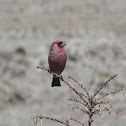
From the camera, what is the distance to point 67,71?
53.2 ft

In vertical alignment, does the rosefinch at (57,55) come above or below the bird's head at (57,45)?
below

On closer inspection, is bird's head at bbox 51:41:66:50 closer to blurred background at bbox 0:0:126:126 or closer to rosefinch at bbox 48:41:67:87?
rosefinch at bbox 48:41:67:87

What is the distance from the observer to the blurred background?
13.7 meters

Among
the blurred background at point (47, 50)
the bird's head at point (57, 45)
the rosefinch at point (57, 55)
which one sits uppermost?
the blurred background at point (47, 50)

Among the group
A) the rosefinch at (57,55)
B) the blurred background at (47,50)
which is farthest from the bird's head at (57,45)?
the blurred background at (47,50)

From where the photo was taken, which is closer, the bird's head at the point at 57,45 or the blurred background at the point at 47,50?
the bird's head at the point at 57,45

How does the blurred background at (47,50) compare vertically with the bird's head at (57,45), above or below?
above

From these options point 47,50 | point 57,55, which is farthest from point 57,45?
point 47,50

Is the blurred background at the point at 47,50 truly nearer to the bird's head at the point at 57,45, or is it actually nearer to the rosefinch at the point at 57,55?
the rosefinch at the point at 57,55

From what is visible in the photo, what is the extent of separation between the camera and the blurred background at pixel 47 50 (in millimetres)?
13695

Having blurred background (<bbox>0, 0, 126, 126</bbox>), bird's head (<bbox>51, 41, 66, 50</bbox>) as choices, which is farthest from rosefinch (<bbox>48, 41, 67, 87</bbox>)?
blurred background (<bbox>0, 0, 126, 126</bbox>)

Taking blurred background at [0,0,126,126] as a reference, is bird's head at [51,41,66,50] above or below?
below

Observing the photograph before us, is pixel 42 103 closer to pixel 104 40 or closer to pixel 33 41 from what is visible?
pixel 33 41

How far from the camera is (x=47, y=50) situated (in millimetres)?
16656
